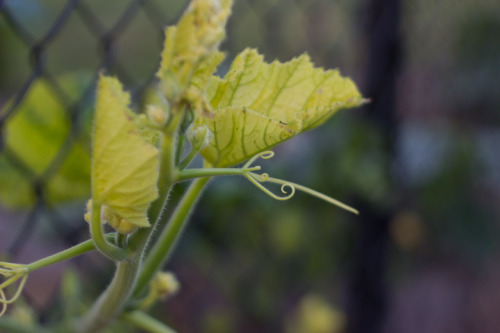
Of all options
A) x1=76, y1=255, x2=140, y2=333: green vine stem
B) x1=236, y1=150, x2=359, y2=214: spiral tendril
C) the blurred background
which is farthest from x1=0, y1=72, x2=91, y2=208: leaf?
x1=236, y1=150, x2=359, y2=214: spiral tendril

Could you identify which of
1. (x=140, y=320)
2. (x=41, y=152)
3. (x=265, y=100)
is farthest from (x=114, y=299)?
(x=41, y=152)

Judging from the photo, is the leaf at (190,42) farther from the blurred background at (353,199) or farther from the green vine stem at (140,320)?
the blurred background at (353,199)

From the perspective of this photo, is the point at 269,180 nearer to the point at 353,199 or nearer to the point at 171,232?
the point at 171,232

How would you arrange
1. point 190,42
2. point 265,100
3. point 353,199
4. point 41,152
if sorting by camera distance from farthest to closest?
1. point 353,199
2. point 41,152
3. point 265,100
4. point 190,42

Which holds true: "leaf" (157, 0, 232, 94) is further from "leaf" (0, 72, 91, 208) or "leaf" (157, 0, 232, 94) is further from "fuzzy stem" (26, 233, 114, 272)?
"leaf" (0, 72, 91, 208)

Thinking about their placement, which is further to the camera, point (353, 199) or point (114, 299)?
point (353, 199)

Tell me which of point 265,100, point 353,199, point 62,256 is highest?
point 353,199

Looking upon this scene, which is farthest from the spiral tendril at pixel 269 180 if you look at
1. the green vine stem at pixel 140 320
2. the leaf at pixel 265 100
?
the green vine stem at pixel 140 320
